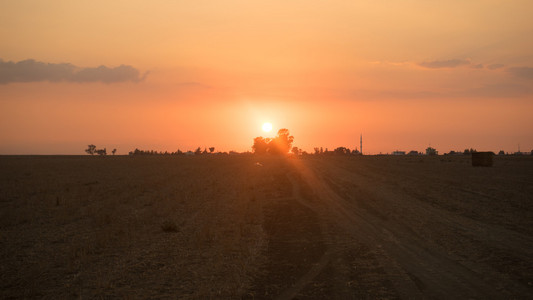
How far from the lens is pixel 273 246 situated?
47.3 ft

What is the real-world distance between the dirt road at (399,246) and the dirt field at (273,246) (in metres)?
0.04

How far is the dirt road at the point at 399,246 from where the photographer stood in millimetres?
9727

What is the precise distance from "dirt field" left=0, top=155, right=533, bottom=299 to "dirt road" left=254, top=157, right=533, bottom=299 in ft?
Answer: 0.14

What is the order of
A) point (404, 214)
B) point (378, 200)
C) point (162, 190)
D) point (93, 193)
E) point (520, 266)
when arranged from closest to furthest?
1. point (520, 266)
2. point (404, 214)
3. point (378, 200)
4. point (93, 193)
5. point (162, 190)

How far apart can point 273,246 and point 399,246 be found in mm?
3958

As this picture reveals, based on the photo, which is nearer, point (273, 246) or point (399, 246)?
point (399, 246)

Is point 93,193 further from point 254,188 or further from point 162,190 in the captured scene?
point 254,188

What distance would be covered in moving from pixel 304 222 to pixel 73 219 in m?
10.7

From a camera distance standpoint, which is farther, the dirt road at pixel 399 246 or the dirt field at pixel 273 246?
the dirt field at pixel 273 246

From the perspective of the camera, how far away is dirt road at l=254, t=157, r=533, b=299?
31.9 ft

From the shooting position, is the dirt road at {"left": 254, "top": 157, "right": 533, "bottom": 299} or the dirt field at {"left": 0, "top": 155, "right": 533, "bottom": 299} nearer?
the dirt road at {"left": 254, "top": 157, "right": 533, "bottom": 299}

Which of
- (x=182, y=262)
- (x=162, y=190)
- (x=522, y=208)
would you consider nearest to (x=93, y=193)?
(x=162, y=190)

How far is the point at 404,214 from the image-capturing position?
2000cm

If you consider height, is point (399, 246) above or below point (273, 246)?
above
